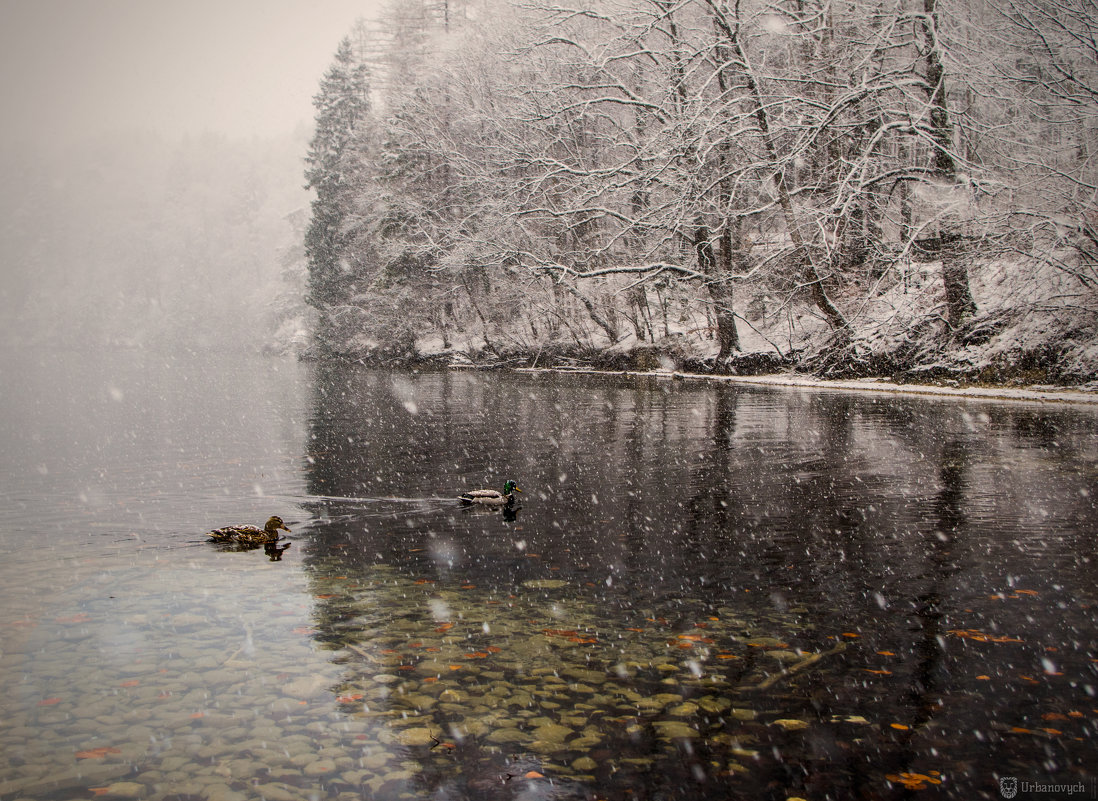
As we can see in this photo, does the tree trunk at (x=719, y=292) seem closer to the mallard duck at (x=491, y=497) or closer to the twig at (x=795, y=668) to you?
the mallard duck at (x=491, y=497)

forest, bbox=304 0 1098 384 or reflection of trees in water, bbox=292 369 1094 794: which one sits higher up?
forest, bbox=304 0 1098 384

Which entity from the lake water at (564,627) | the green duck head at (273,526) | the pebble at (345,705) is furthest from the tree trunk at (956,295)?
the pebble at (345,705)

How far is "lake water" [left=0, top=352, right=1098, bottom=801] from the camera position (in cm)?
455

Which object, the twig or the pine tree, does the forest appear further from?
the twig

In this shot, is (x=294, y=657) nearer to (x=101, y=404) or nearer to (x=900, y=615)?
(x=900, y=615)

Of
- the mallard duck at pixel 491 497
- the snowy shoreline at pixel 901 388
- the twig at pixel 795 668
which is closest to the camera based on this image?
the twig at pixel 795 668

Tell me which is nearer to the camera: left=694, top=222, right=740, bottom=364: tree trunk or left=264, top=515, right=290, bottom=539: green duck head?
left=264, top=515, right=290, bottom=539: green duck head

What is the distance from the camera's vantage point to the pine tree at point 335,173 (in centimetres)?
5575

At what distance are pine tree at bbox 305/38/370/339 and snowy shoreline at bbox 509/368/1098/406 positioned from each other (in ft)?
94.5

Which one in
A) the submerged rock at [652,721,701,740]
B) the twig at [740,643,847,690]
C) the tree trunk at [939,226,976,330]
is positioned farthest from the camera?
the tree trunk at [939,226,976,330]

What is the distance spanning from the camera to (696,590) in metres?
7.45

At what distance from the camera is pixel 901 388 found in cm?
2405

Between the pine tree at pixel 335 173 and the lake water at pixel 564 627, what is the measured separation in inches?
1686

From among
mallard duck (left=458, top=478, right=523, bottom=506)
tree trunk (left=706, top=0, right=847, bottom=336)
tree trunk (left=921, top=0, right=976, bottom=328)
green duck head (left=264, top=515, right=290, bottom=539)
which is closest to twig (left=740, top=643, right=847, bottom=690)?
mallard duck (left=458, top=478, right=523, bottom=506)
